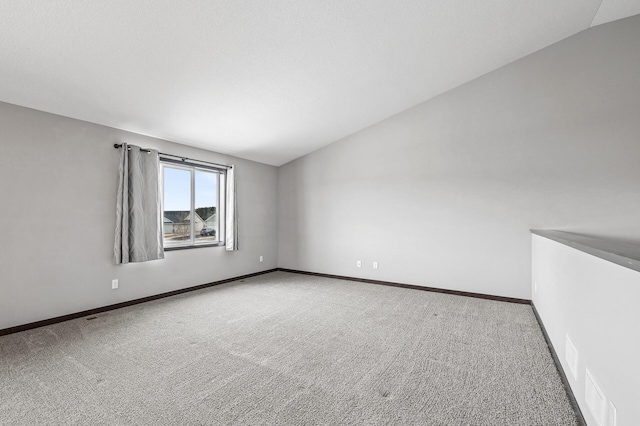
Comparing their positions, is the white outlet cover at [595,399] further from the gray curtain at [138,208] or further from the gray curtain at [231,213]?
the gray curtain at [231,213]

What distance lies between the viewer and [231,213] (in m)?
4.92

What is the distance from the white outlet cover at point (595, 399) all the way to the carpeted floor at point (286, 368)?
0.75 ft

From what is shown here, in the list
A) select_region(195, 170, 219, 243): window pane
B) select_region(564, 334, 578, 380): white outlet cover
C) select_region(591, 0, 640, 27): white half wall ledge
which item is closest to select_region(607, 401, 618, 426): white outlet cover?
select_region(564, 334, 578, 380): white outlet cover

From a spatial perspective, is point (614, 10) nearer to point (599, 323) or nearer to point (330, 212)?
point (599, 323)

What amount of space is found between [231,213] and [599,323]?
15.2 ft

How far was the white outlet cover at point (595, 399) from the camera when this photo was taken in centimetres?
124

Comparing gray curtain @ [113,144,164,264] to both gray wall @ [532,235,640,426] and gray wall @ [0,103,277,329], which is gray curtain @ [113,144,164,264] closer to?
gray wall @ [0,103,277,329]

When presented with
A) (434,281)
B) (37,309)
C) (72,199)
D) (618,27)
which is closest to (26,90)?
(72,199)

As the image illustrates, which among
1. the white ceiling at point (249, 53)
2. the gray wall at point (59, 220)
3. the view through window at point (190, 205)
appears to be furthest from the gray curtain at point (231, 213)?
the gray wall at point (59, 220)

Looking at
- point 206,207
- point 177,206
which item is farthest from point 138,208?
point 206,207

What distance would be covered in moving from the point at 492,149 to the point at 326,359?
3.54 meters

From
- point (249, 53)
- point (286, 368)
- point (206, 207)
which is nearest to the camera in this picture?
point (286, 368)

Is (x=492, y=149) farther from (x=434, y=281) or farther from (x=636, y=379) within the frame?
(x=636, y=379)

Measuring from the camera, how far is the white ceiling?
6.98 feet
